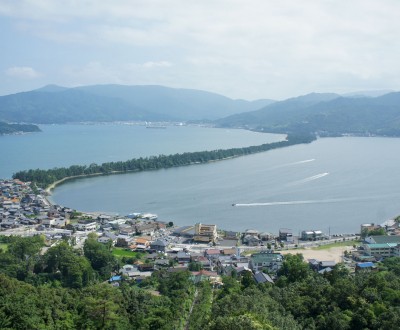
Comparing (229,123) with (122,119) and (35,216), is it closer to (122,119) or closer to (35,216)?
(122,119)

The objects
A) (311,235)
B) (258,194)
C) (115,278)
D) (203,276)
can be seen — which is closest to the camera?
(203,276)

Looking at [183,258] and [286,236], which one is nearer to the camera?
[183,258]

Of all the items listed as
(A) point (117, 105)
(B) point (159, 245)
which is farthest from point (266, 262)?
(A) point (117, 105)

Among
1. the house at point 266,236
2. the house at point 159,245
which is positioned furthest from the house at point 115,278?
the house at point 266,236

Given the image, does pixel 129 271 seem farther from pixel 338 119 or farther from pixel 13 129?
pixel 338 119

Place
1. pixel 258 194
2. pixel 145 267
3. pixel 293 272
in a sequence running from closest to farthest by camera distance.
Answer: pixel 293 272 → pixel 145 267 → pixel 258 194

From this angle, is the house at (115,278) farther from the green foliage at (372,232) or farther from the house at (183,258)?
the green foliage at (372,232)

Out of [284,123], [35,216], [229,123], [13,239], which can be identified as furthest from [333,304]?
[229,123]

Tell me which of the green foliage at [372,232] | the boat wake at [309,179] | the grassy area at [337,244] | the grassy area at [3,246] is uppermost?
the boat wake at [309,179]
